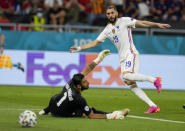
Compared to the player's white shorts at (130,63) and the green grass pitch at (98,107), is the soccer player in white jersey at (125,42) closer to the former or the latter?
the player's white shorts at (130,63)

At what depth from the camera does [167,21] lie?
24.6 metres

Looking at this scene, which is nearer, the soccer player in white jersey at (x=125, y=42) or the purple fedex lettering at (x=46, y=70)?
the soccer player in white jersey at (x=125, y=42)

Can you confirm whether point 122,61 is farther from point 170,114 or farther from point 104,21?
point 104,21

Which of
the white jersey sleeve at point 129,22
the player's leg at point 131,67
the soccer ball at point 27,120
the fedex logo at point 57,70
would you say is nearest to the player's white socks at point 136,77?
the player's leg at point 131,67

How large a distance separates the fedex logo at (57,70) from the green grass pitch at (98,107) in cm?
73

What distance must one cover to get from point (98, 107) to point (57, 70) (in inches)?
284

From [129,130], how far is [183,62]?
1263 cm

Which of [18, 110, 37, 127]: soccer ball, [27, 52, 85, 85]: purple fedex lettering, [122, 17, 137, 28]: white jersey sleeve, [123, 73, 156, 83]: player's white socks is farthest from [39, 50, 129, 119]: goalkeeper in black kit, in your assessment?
[27, 52, 85, 85]: purple fedex lettering

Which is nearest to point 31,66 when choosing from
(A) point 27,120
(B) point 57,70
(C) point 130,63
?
(B) point 57,70

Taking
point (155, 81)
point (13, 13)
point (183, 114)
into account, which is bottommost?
point (183, 114)

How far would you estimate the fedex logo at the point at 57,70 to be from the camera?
834 inches

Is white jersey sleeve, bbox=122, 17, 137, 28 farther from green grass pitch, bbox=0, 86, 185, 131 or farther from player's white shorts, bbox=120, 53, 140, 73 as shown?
green grass pitch, bbox=0, 86, 185, 131

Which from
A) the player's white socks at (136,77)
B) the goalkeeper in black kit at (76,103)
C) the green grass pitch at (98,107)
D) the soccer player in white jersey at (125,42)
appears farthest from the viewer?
the soccer player in white jersey at (125,42)

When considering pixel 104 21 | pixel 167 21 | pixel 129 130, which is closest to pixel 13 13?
pixel 104 21
